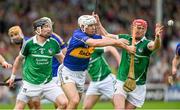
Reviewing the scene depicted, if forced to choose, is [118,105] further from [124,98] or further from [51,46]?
[51,46]

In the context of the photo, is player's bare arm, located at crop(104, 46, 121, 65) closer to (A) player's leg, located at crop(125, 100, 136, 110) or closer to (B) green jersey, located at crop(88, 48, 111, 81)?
(B) green jersey, located at crop(88, 48, 111, 81)

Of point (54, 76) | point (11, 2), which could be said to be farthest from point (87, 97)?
point (11, 2)

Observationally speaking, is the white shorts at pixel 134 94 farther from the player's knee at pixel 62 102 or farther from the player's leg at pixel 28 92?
the player's leg at pixel 28 92

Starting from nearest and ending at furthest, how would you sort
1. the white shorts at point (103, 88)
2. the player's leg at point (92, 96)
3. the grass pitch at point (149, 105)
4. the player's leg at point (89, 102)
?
the player's leg at point (89, 102), the player's leg at point (92, 96), the white shorts at point (103, 88), the grass pitch at point (149, 105)

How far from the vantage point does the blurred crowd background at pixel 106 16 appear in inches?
1104

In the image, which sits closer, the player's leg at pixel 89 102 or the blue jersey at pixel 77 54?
the blue jersey at pixel 77 54

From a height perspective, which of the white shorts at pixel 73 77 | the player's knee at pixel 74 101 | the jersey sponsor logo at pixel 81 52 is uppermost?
the jersey sponsor logo at pixel 81 52

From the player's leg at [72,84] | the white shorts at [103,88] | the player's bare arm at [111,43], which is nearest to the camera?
the player's bare arm at [111,43]

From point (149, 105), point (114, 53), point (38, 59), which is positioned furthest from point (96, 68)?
point (149, 105)

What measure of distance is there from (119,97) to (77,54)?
3.89 ft

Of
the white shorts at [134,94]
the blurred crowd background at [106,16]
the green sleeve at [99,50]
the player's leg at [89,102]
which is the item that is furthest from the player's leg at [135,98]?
the blurred crowd background at [106,16]

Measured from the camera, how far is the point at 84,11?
30578mm

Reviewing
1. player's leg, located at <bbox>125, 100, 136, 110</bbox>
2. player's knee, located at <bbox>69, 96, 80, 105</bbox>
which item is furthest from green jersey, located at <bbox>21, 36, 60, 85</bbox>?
player's leg, located at <bbox>125, 100, 136, 110</bbox>

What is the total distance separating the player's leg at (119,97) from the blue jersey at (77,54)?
32.0 inches
